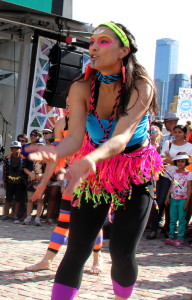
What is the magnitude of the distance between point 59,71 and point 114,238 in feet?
26.0

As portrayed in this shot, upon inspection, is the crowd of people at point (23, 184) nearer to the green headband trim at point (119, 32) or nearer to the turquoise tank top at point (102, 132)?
the turquoise tank top at point (102, 132)

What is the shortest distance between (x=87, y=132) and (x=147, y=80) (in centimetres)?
48

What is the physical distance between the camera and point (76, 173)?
1.75 meters

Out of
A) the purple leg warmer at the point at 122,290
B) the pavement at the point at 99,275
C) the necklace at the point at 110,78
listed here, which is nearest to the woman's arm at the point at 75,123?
the necklace at the point at 110,78

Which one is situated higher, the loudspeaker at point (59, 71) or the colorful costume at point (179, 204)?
the loudspeaker at point (59, 71)

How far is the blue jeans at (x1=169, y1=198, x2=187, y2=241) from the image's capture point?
6711 mm

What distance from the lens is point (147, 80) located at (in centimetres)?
252

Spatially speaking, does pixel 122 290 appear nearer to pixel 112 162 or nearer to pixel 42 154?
pixel 112 162

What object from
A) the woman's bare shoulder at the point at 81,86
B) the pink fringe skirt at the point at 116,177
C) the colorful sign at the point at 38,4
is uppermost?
the colorful sign at the point at 38,4

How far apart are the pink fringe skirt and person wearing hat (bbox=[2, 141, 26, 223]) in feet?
19.3

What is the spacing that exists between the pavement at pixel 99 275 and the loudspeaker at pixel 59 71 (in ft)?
14.1

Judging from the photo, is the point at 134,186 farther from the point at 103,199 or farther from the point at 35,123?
the point at 35,123

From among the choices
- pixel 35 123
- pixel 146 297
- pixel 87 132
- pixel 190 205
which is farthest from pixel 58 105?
pixel 87 132

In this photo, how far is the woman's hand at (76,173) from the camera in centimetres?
173
